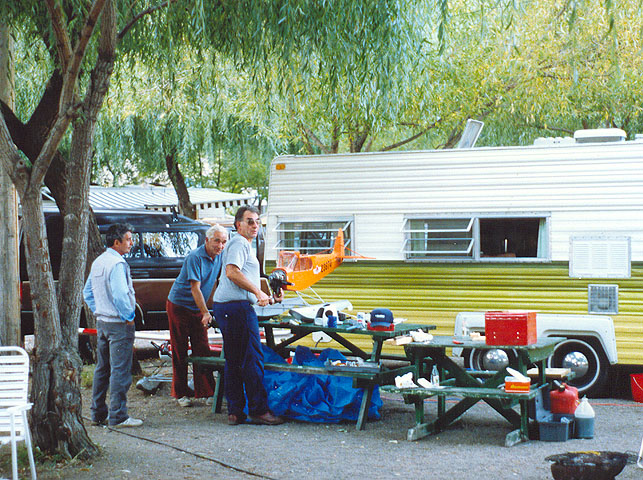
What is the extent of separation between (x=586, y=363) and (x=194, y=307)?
165 inches

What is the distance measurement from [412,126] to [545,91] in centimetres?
291

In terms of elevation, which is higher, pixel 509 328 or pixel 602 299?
pixel 602 299

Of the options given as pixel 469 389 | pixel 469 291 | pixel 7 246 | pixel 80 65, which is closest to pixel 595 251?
pixel 469 291

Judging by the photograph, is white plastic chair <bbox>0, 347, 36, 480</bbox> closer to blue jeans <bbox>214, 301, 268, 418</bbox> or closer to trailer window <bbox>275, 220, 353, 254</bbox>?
blue jeans <bbox>214, 301, 268, 418</bbox>

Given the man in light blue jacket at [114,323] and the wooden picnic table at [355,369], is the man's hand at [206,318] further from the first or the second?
the man in light blue jacket at [114,323]

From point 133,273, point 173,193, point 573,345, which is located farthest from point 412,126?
point 173,193

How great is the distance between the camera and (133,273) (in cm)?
1281

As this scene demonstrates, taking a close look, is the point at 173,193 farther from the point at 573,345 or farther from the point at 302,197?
the point at 573,345

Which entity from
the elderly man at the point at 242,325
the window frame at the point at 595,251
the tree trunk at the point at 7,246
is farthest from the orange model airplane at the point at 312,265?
the tree trunk at the point at 7,246

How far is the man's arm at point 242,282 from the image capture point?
24.3 feet

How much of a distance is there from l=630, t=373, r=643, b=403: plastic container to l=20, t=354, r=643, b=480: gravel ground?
392 mm

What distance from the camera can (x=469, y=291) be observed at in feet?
31.1

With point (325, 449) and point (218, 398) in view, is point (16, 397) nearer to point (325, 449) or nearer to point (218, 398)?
point (325, 449)

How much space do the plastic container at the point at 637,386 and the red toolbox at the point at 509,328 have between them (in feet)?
7.66
